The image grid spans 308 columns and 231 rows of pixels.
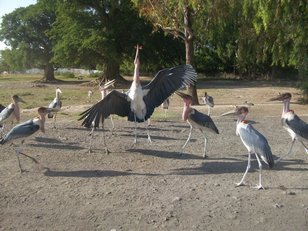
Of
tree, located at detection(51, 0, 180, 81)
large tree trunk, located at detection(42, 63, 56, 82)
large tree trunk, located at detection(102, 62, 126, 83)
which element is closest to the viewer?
tree, located at detection(51, 0, 180, 81)

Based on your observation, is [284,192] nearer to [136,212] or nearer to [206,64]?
[136,212]

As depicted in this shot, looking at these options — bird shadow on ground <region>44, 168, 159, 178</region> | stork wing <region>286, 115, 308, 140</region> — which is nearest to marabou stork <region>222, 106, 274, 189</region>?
stork wing <region>286, 115, 308, 140</region>

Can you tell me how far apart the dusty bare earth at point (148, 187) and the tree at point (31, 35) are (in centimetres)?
3870

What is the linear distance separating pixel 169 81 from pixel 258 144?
356cm

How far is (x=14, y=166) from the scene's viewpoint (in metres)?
9.14

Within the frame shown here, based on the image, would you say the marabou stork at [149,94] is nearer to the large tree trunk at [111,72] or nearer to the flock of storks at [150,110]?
the flock of storks at [150,110]

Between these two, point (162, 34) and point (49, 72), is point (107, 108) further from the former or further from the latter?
point (49, 72)

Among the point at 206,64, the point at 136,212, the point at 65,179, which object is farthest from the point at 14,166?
the point at 206,64

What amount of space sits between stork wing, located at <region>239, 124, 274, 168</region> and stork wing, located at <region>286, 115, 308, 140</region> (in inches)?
52.3

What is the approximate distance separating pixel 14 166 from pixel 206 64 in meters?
48.7

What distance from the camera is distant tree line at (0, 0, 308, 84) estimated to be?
791 inches

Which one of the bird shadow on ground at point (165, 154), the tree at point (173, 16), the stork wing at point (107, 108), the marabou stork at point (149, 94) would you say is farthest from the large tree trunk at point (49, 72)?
the bird shadow on ground at point (165, 154)

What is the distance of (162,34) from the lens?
137 feet

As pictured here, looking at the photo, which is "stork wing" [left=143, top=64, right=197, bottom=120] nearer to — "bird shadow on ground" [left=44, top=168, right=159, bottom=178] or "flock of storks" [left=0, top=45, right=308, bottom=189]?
"flock of storks" [left=0, top=45, right=308, bottom=189]
